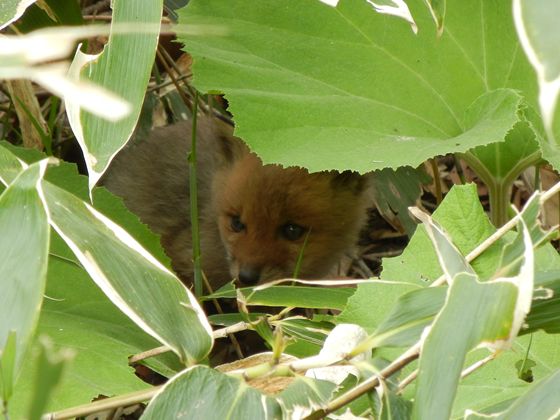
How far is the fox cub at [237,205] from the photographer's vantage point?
10.5 ft

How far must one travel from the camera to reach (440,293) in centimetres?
119

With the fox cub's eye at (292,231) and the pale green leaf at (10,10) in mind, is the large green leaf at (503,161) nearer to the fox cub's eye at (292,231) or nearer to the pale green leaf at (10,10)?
the fox cub's eye at (292,231)

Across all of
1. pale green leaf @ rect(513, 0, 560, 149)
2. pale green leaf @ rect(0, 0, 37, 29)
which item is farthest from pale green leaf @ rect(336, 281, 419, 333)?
pale green leaf @ rect(513, 0, 560, 149)

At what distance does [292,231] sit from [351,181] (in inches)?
11.7

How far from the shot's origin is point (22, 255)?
1.05 metres

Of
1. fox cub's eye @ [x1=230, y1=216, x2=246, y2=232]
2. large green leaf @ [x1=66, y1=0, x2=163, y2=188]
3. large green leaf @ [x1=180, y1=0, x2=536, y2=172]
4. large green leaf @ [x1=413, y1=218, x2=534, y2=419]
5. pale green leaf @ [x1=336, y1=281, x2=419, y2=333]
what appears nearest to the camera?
large green leaf @ [x1=413, y1=218, x2=534, y2=419]

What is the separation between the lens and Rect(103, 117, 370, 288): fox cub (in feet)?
10.5

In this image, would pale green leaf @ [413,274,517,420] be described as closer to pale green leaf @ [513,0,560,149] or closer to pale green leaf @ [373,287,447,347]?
pale green leaf @ [373,287,447,347]

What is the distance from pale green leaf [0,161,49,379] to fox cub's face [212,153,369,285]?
208 centimetres

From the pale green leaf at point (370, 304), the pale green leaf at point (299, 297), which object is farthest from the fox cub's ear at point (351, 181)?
the pale green leaf at point (370, 304)

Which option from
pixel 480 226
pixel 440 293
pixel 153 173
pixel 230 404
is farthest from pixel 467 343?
pixel 153 173

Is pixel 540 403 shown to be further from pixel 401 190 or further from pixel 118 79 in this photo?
pixel 401 190

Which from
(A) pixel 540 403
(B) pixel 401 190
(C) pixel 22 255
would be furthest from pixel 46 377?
(B) pixel 401 190

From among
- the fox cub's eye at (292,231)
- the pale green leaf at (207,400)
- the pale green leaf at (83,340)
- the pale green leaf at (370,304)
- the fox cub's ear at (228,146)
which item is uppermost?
the pale green leaf at (207,400)
